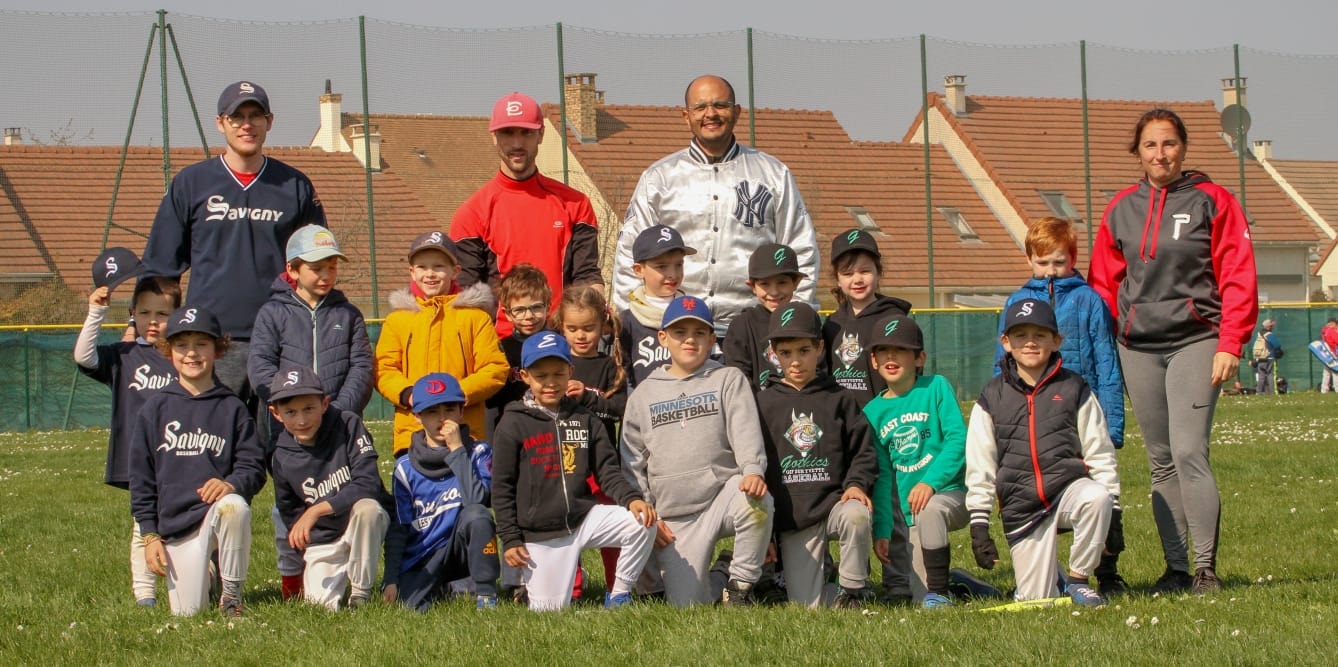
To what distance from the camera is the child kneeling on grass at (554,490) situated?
19.6 ft

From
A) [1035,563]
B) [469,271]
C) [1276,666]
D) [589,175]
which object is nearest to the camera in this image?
[1276,666]

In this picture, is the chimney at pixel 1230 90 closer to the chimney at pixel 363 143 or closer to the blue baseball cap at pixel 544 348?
the chimney at pixel 363 143

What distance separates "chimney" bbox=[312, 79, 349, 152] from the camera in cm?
1972

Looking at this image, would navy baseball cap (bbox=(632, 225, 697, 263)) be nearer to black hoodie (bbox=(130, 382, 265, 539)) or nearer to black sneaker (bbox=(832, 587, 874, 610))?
black sneaker (bbox=(832, 587, 874, 610))

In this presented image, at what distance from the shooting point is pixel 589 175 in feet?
75.4

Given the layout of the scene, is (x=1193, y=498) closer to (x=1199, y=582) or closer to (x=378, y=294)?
(x=1199, y=582)

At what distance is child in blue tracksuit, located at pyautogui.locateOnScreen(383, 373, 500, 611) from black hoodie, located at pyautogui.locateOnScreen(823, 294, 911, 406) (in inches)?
62.8

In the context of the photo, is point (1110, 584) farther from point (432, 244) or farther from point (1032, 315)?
point (432, 244)

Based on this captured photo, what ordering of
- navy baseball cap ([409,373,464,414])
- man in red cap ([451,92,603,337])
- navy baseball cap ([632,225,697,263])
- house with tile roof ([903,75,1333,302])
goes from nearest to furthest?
navy baseball cap ([409,373,464,414]) < navy baseball cap ([632,225,697,263]) < man in red cap ([451,92,603,337]) < house with tile roof ([903,75,1333,302])

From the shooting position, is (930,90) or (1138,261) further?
(930,90)

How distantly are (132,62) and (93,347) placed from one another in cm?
1355

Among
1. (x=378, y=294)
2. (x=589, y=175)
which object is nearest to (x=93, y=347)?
(x=378, y=294)

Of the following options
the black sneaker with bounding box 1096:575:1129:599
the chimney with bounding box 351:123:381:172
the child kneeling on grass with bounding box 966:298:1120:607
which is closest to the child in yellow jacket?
the child kneeling on grass with bounding box 966:298:1120:607

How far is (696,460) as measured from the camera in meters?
6.05
